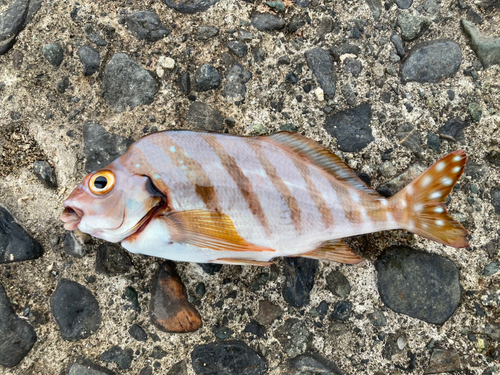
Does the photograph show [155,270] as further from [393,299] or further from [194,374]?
[393,299]

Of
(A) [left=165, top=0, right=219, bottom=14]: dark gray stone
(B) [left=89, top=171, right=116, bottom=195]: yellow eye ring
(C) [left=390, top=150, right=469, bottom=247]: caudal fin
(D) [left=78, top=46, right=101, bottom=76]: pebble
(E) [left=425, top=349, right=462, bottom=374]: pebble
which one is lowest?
(E) [left=425, top=349, right=462, bottom=374]: pebble

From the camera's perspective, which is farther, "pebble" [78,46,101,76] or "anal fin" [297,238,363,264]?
"pebble" [78,46,101,76]

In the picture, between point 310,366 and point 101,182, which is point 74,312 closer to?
point 101,182

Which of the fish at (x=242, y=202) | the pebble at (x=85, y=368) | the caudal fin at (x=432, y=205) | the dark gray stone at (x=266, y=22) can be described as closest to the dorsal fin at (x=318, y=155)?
the fish at (x=242, y=202)

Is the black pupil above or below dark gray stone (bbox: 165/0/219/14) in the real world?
below

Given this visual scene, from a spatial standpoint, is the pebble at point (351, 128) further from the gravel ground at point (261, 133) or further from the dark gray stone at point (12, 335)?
the dark gray stone at point (12, 335)

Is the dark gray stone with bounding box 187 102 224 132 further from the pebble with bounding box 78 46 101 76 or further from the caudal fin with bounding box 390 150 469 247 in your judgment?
the caudal fin with bounding box 390 150 469 247

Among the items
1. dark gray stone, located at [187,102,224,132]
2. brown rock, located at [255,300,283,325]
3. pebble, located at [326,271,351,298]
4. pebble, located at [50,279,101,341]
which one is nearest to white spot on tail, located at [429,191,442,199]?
pebble, located at [326,271,351,298]
